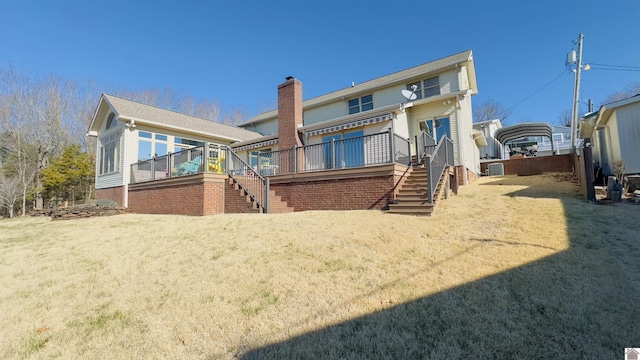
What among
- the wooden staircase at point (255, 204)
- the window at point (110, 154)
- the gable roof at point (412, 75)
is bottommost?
the wooden staircase at point (255, 204)

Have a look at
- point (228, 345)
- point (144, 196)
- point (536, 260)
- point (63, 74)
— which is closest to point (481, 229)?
point (536, 260)

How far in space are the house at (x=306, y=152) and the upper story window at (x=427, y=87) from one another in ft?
0.18

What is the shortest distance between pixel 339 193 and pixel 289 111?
639 cm

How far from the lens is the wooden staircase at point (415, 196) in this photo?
7.59m

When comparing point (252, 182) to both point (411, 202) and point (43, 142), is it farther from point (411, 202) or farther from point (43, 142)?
point (43, 142)

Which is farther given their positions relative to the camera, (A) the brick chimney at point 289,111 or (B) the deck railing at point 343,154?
(A) the brick chimney at point 289,111

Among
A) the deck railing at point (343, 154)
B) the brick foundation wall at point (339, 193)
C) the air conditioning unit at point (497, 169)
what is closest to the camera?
the brick foundation wall at point (339, 193)

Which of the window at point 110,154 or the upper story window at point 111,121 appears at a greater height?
the upper story window at point 111,121

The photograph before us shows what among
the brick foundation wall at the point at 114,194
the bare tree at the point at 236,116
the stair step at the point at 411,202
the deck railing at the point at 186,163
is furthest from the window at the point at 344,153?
the bare tree at the point at 236,116

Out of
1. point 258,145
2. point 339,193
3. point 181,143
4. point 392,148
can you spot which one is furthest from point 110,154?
point 392,148

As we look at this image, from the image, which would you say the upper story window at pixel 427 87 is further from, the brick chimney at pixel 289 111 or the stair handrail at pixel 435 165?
the brick chimney at pixel 289 111

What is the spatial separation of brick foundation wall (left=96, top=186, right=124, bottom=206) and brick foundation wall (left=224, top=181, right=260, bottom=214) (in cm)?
740

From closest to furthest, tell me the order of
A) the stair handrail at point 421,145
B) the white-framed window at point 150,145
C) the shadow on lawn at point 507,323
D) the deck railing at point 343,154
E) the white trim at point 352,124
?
the shadow on lawn at point 507,323 < the deck railing at point 343,154 < the stair handrail at point 421,145 < the white trim at point 352,124 < the white-framed window at point 150,145

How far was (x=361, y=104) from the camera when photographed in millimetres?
17922
